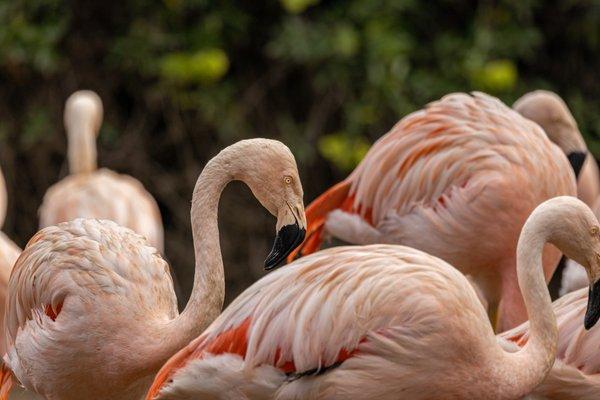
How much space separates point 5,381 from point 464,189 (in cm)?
183

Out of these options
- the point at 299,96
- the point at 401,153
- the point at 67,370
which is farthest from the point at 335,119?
the point at 67,370

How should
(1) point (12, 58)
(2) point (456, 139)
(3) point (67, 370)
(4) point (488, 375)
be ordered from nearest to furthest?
(4) point (488, 375), (3) point (67, 370), (2) point (456, 139), (1) point (12, 58)

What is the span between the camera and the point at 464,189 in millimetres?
5191

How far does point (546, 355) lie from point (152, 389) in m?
1.17

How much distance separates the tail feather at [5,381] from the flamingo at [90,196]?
2142mm

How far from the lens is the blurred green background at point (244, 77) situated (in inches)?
345

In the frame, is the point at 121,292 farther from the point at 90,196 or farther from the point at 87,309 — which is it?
the point at 90,196

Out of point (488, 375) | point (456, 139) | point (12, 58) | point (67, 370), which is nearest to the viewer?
point (488, 375)

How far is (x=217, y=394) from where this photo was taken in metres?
4.02

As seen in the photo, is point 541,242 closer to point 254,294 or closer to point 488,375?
point 488,375

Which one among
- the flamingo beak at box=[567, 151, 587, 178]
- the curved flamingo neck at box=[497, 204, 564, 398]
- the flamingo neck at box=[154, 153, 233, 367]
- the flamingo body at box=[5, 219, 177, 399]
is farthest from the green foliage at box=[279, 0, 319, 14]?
the curved flamingo neck at box=[497, 204, 564, 398]

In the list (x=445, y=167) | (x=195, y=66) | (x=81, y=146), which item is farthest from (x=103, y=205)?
(x=445, y=167)

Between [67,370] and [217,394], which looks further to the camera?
[67,370]

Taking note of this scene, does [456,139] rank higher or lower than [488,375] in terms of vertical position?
higher
